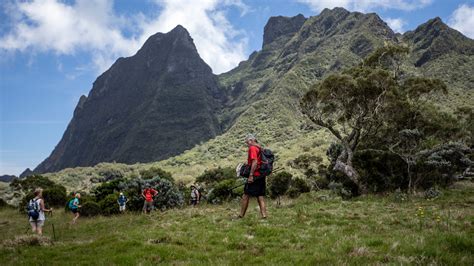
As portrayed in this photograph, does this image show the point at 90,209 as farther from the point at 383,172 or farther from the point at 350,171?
the point at 383,172

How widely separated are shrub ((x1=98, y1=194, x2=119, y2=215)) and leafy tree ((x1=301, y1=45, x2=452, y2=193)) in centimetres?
1500

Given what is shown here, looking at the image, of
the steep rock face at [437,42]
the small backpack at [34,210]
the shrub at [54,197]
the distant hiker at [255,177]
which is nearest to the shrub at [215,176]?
the shrub at [54,197]

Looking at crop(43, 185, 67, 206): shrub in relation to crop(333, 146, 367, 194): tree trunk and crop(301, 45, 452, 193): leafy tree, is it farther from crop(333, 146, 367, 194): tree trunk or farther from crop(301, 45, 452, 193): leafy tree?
crop(333, 146, 367, 194): tree trunk

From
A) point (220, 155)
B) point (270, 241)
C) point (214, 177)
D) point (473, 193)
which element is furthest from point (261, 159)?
point (220, 155)

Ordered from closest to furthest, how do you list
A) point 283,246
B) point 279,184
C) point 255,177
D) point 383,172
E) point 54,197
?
point 283,246
point 255,177
point 383,172
point 279,184
point 54,197

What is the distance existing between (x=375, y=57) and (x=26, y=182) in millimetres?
45236

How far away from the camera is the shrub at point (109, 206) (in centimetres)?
2581

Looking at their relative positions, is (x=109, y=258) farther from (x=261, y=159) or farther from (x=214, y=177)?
(x=214, y=177)

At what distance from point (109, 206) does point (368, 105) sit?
62.7 feet

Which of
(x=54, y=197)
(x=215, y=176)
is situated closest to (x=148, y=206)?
(x=54, y=197)

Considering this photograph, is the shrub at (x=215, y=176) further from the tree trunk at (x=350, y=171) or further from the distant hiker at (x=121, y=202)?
the tree trunk at (x=350, y=171)

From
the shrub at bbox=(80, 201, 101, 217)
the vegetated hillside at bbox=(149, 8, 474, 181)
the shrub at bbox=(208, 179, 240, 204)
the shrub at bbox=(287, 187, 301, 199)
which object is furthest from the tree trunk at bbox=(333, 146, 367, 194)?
the vegetated hillside at bbox=(149, 8, 474, 181)

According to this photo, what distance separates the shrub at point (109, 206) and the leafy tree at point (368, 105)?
49.2 feet

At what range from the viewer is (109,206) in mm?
26500
